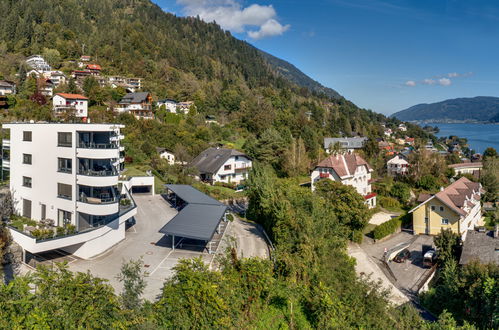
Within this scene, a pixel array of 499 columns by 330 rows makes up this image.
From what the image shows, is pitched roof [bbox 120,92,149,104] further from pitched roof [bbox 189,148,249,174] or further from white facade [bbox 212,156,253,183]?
white facade [bbox 212,156,253,183]

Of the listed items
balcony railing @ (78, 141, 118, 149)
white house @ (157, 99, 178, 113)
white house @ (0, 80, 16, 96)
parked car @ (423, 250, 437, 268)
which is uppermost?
white house @ (0, 80, 16, 96)

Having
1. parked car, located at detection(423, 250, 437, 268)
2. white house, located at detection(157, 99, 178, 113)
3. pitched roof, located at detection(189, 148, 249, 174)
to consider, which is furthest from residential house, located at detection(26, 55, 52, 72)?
parked car, located at detection(423, 250, 437, 268)

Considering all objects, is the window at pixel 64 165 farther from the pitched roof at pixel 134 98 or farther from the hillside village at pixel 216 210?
the pitched roof at pixel 134 98

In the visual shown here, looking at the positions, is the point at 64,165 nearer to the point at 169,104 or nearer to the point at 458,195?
the point at 458,195

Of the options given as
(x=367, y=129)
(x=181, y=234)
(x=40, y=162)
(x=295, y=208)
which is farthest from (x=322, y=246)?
(x=367, y=129)

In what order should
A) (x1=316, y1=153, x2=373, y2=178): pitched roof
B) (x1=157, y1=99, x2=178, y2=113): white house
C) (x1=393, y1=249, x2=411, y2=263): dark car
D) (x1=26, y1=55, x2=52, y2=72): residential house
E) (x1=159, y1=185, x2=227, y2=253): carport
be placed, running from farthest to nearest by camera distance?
1. (x1=26, y1=55, x2=52, y2=72): residential house
2. (x1=157, y1=99, x2=178, y2=113): white house
3. (x1=316, y1=153, x2=373, y2=178): pitched roof
4. (x1=393, y1=249, x2=411, y2=263): dark car
5. (x1=159, y1=185, x2=227, y2=253): carport
